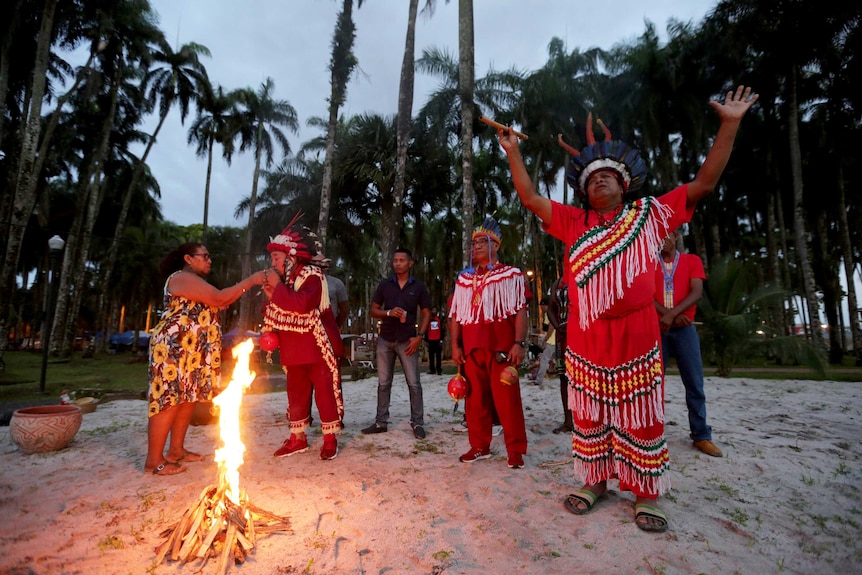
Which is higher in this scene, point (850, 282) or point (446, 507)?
point (850, 282)

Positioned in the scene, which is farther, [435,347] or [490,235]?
[435,347]

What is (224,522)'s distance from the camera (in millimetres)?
2477

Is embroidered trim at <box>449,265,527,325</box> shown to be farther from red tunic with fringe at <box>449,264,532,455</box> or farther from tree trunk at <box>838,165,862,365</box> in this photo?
tree trunk at <box>838,165,862,365</box>

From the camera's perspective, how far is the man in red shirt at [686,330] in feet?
13.2

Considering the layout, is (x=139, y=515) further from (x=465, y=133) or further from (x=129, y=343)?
(x=129, y=343)

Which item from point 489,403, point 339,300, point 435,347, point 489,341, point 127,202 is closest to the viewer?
point 489,341

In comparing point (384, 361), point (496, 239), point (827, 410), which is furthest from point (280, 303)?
point (827, 410)

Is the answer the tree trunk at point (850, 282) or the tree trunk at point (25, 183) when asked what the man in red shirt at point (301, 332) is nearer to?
the tree trunk at point (25, 183)

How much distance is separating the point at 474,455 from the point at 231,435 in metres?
2.12

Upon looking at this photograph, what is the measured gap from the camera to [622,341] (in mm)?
2756

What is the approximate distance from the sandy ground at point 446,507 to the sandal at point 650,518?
5 centimetres

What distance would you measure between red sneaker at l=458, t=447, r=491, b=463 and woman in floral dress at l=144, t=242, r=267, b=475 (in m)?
2.28

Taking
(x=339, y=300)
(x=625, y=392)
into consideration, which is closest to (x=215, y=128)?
(x=339, y=300)

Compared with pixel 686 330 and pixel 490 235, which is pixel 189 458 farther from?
pixel 686 330
